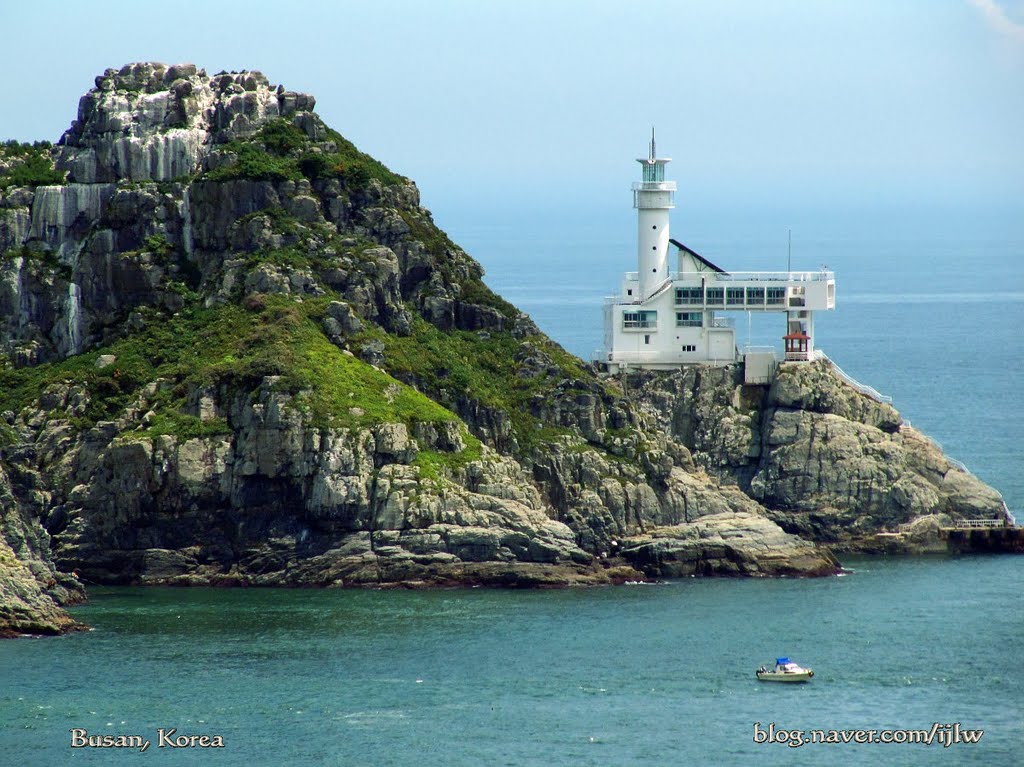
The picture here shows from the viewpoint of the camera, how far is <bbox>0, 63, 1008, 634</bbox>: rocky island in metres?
122

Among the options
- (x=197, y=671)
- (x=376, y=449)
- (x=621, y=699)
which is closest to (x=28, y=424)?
(x=376, y=449)

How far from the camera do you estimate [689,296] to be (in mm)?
140750

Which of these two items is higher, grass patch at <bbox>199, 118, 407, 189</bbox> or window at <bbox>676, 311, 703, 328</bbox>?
grass patch at <bbox>199, 118, 407, 189</bbox>

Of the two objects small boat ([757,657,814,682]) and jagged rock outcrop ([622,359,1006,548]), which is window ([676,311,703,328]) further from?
small boat ([757,657,814,682])

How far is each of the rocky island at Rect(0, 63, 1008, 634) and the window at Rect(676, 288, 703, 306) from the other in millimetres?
3797

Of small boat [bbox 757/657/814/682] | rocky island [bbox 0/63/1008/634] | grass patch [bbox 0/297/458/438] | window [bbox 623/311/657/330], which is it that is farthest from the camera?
window [bbox 623/311/657/330]

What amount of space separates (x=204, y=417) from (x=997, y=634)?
122 feet

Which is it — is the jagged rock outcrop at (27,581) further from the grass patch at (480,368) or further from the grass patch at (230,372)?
the grass patch at (480,368)

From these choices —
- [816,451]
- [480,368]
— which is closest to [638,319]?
[480,368]

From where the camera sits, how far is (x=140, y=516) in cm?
12244

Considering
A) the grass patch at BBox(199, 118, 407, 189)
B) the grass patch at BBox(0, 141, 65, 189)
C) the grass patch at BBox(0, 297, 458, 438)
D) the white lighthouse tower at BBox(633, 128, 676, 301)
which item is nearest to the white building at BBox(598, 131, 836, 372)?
the white lighthouse tower at BBox(633, 128, 676, 301)

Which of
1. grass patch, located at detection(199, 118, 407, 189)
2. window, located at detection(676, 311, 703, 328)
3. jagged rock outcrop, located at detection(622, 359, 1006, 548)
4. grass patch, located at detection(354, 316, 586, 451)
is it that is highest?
grass patch, located at detection(199, 118, 407, 189)

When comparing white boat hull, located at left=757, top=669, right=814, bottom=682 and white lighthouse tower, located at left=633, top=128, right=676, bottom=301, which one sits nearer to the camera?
white boat hull, located at left=757, top=669, right=814, bottom=682

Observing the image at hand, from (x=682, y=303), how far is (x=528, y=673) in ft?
128
